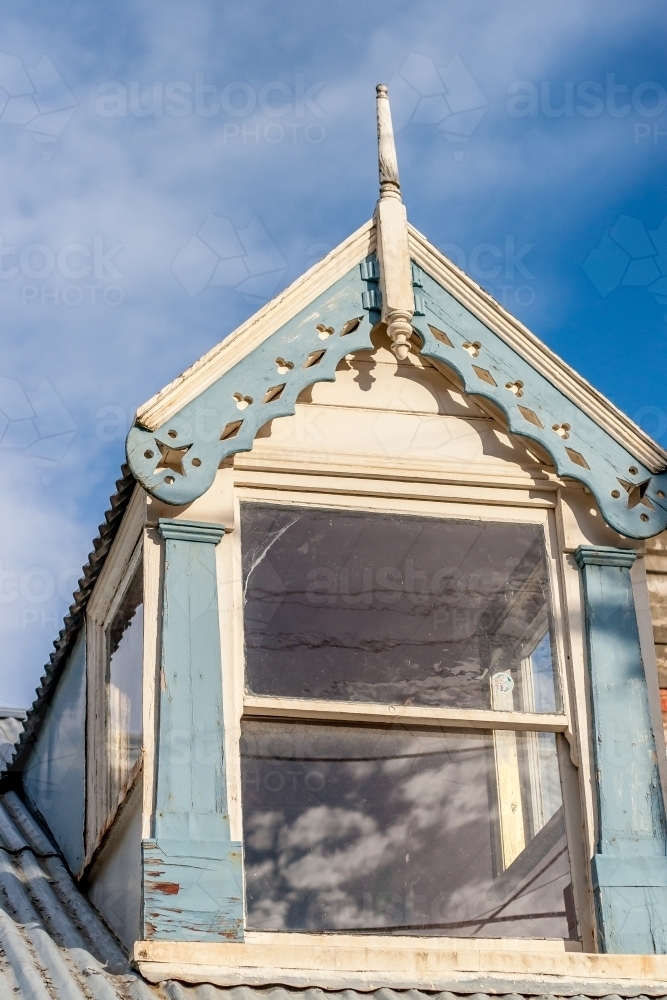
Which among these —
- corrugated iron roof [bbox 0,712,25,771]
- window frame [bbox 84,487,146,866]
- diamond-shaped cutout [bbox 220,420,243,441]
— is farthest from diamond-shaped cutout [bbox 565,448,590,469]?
corrugated iron roof [bbox 0,712,25,771]

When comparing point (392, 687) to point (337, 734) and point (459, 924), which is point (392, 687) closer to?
point (337, 734)

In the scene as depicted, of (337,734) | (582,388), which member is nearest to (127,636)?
(337,734)

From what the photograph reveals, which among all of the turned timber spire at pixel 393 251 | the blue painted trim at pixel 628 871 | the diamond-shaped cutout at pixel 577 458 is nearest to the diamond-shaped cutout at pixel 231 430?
the turned timber spire at pixel 393 251

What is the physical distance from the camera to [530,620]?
6.27 meters

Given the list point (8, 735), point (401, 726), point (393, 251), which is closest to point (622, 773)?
point (401, 726)

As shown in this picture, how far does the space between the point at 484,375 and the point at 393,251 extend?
60 centimetres

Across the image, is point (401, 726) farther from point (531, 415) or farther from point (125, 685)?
point (531, 415)

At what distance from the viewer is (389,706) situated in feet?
19.0

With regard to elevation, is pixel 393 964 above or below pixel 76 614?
below

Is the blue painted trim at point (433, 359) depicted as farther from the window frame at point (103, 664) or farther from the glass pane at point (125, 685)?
the glass pane at point (125, 685)

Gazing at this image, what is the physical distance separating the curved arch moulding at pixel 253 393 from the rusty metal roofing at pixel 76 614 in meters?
0.29

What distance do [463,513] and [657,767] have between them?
3.87ft

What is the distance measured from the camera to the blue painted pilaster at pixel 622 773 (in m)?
5.54

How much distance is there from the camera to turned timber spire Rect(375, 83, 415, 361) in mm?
6301
